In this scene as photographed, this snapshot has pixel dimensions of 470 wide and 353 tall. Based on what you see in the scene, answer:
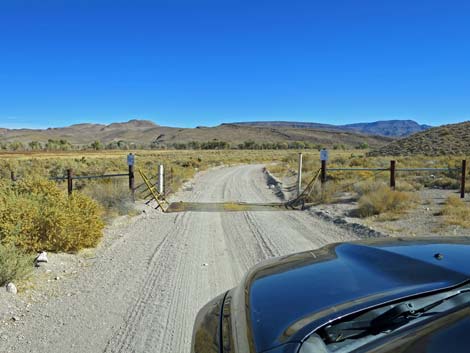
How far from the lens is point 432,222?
1059 centimetres

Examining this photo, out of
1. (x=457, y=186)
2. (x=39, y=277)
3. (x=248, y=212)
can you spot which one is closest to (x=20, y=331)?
(x=39, y=277)

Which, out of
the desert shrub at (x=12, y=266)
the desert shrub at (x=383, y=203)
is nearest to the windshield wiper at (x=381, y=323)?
the desert shrub at (x=12, y=266)

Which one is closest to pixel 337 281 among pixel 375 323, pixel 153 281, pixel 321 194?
pixel 375 323

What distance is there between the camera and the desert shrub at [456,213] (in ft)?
33.0

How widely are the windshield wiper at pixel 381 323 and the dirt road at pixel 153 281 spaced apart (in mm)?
2543

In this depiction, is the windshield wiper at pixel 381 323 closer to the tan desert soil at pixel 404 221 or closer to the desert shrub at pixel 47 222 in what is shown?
the desert shrub at pixel 47 222

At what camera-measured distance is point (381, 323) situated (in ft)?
6.04

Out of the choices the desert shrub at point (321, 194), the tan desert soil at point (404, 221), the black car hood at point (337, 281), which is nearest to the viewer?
the black car hood at point (337, 281)

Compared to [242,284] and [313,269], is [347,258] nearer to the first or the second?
[313,269]

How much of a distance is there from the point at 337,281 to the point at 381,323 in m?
0.46

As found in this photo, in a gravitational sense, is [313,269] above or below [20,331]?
above

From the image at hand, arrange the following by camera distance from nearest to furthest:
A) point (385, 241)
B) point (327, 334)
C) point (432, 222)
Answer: point (327, 334) → point (385, 241) → point (432, 222)

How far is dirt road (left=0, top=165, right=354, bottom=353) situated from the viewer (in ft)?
13.9

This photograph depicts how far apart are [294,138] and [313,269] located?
588 feet
